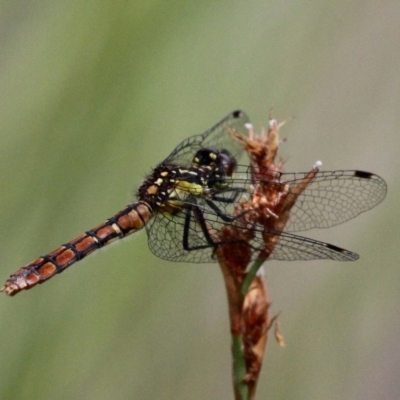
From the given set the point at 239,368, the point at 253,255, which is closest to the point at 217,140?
the point at 253,255

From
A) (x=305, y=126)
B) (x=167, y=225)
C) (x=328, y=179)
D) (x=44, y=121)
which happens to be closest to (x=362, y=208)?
(x=328, y=179)

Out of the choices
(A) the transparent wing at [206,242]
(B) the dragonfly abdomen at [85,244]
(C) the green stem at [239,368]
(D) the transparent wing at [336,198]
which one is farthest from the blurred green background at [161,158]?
(C) the green stem at [239,368]

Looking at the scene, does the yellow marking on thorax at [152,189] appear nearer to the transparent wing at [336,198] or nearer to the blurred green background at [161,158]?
the blurred green background at [161,158]

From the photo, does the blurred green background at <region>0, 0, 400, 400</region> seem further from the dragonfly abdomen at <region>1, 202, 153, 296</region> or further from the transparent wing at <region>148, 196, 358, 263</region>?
the transparent wing at <region>148, 196, 358, 263</region>

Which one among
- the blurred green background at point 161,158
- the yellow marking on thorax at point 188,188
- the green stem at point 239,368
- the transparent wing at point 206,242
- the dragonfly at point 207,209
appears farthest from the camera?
the yellow marking on thorax at point 188,188

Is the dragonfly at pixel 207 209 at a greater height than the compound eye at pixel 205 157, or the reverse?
the compound eye at pixel 205 157

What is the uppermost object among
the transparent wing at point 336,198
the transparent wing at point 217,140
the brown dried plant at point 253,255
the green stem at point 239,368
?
the transparent wing at point 217,140

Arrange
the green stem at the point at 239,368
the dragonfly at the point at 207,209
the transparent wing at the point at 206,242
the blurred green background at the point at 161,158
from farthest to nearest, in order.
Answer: the blurred green background at the point at 161,158, the dragonfly at the point at 207,209, the transparent wing at the point at 206,242, the green stem at the point at 239,368
